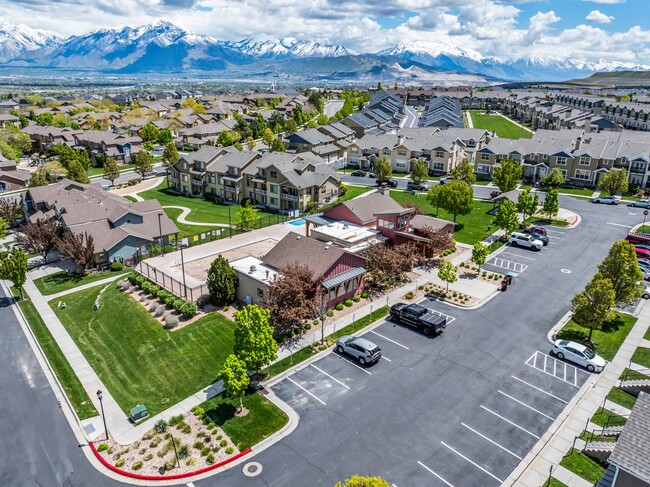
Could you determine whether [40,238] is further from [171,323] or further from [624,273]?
[624,273]

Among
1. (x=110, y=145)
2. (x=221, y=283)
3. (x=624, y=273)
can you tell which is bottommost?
(x=221, y=283)

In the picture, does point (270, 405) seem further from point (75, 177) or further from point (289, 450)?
point (75, 177)

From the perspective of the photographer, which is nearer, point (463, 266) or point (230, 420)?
point (230, 420)

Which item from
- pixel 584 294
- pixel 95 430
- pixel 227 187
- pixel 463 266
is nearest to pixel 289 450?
pixel 95 430

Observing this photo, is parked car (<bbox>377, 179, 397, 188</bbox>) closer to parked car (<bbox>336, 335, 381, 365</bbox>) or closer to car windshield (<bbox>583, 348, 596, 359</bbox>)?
parked car (<bbox>336, 335, 381, 365</bbox>)

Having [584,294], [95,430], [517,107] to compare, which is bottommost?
[95,430]

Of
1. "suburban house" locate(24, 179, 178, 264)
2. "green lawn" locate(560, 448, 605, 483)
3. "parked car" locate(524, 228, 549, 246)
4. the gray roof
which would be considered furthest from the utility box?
"parked car" locate(524, 228, 549, 246)

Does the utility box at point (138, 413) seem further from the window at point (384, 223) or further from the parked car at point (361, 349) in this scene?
the window at point (384, 223)

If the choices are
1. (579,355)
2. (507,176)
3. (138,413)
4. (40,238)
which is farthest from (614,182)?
(40,238)
